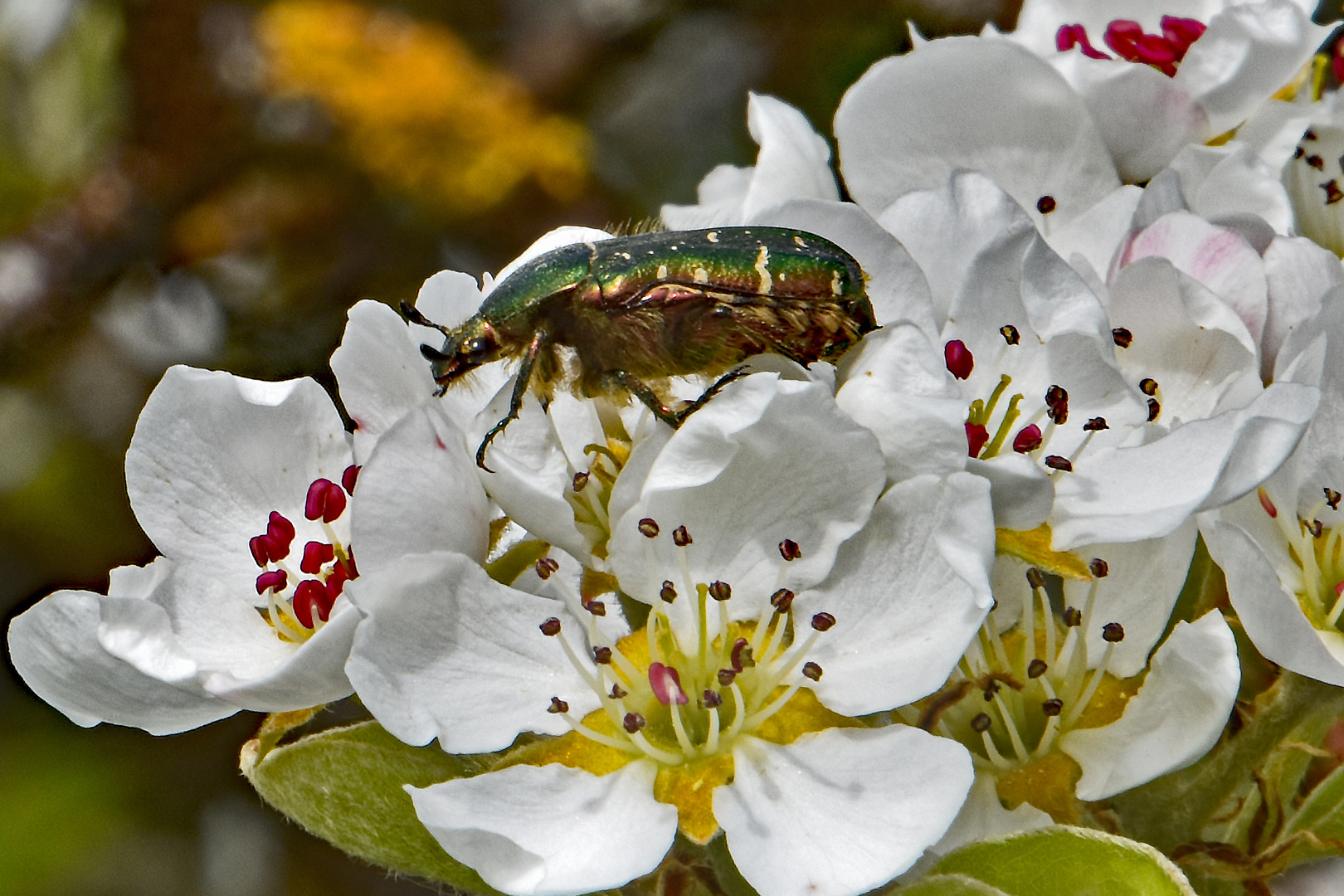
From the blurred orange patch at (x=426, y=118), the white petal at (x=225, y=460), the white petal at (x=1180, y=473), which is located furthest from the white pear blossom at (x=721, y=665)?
the blurred orange patch at (x=426, y=118)

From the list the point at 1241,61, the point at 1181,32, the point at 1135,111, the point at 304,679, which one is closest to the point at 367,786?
the point at 304,679

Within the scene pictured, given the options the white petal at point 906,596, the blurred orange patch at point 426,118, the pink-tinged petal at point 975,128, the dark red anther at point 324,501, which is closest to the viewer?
the white petal at point 906,596

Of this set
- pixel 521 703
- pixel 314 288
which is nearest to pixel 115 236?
pixel 314 288

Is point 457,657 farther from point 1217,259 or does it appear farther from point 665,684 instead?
point 1217,259

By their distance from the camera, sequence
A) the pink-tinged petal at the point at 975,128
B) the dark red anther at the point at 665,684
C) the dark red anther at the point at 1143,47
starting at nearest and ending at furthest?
the dark red anther at the point at 665,684, the pink-tinged petal at the point at 975,128, the dark red anther at the point at 1143,47

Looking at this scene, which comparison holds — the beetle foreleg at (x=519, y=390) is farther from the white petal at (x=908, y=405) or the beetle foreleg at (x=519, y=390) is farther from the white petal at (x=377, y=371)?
the white petal at (x=908, y=405)

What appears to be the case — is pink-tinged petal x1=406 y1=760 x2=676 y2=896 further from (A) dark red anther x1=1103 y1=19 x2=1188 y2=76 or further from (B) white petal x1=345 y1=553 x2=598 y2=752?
(A) dark red anther x1=1103 y1=19 x2=1188 y2=76

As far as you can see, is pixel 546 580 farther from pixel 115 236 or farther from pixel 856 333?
pixel 115 236
